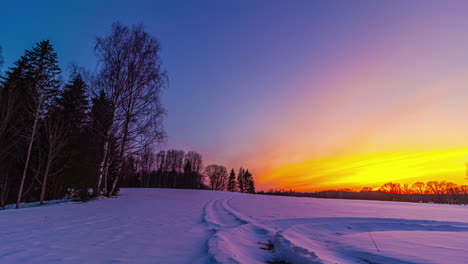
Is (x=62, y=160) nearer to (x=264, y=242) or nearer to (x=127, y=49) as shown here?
(x=127, y=49)

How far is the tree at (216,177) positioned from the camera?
6425 cm

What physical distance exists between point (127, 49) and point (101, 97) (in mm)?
3256

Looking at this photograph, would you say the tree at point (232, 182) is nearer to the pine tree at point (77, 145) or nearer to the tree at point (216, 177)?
the tree at point (216, 177)

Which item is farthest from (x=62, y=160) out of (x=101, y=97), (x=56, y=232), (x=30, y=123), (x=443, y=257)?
(x=443, y=257)

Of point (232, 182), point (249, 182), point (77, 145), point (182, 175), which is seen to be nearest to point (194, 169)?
point (182, 175)

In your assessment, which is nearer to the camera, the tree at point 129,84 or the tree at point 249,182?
the tree at point 129,84

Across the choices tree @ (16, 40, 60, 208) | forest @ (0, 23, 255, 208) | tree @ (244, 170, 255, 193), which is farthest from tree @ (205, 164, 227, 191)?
tree @ (16, 40, 60, 208)

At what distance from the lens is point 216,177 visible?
64.4m

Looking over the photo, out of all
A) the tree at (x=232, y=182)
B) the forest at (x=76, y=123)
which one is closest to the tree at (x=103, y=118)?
the forest at (x=76, y=123)

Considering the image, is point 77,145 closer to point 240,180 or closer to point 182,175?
point 182,175

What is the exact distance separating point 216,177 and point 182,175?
528 inches

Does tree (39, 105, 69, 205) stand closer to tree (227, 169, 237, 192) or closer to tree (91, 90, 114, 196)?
tree (91, 90, 114, 196)

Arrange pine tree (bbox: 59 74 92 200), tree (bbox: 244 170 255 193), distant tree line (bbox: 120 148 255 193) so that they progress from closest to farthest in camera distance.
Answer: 1. pine tree (bbox: 59 74 92 200)
2. distant tree line (bbox: 120 148 255 193)
3. tree (bbox: 244 170 255 193)

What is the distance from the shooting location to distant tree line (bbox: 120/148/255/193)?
5081 centimetres
